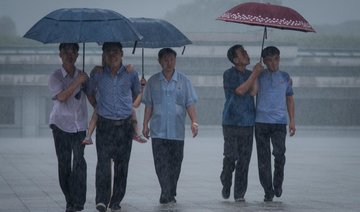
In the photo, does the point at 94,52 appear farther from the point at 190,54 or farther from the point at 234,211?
the point at 234,211

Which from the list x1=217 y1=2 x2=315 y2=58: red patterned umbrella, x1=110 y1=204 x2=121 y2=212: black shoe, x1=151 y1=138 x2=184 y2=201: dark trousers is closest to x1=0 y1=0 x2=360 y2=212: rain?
x1=110 y1=204 x2=121 y2=212: black shoe

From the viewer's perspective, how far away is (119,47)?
872 cm

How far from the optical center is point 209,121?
144 feet

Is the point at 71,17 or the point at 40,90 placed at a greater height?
the point at 71,17

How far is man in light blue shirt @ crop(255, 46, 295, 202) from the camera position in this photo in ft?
31.8

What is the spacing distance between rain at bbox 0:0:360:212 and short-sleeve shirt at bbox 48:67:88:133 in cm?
99

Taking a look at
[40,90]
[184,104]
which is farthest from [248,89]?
[40,90]

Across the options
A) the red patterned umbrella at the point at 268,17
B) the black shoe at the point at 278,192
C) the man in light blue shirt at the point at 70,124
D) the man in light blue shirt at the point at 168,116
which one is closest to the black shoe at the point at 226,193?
the black shoe at the point at 278,192

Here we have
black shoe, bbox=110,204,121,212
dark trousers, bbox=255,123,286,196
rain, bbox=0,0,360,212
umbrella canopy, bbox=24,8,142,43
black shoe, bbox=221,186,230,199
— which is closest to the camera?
umbrella canopy, bbox=24,8,142,43

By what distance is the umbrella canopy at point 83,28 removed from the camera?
8.05 m

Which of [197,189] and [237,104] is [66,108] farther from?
[197,189]

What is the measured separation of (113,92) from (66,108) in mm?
516

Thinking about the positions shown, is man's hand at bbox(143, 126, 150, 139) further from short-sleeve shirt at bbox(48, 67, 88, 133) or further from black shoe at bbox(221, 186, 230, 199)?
black shoe at bbox(221, 186, 230, 199)

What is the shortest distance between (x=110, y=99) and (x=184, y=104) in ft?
3.72
